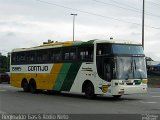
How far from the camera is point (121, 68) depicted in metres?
23.9

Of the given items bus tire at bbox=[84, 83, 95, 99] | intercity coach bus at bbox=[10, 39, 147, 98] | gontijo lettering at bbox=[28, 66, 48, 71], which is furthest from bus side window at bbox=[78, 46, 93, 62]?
gontijo lettering at bbox=[28, 66, 48, 71]

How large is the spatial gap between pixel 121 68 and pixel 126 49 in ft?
3.81

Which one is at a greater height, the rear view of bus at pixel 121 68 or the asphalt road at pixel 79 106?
the rear view of bus at pixel 121 68

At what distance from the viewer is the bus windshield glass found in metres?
24.0

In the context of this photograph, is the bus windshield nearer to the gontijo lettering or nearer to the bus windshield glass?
the bus windshield glass

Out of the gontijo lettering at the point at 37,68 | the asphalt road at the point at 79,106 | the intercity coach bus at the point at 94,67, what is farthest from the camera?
the gontijo lettering at the point at 37,68

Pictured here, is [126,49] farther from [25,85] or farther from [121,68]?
[25,85]

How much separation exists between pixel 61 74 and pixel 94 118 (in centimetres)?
1274

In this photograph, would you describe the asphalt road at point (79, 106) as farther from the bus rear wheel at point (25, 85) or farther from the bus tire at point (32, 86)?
the bus rear wheel at point (25, 85)

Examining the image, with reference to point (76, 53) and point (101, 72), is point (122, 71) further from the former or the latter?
point (76, 53)

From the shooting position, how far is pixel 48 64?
2925cm

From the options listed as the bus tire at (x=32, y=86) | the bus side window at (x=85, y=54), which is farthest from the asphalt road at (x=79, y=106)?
the bus tire at (x=32, y=86)

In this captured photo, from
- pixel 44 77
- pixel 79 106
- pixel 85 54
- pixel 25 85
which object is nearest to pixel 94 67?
pixel 85 54

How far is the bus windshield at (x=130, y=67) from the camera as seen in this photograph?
23.8 metres
